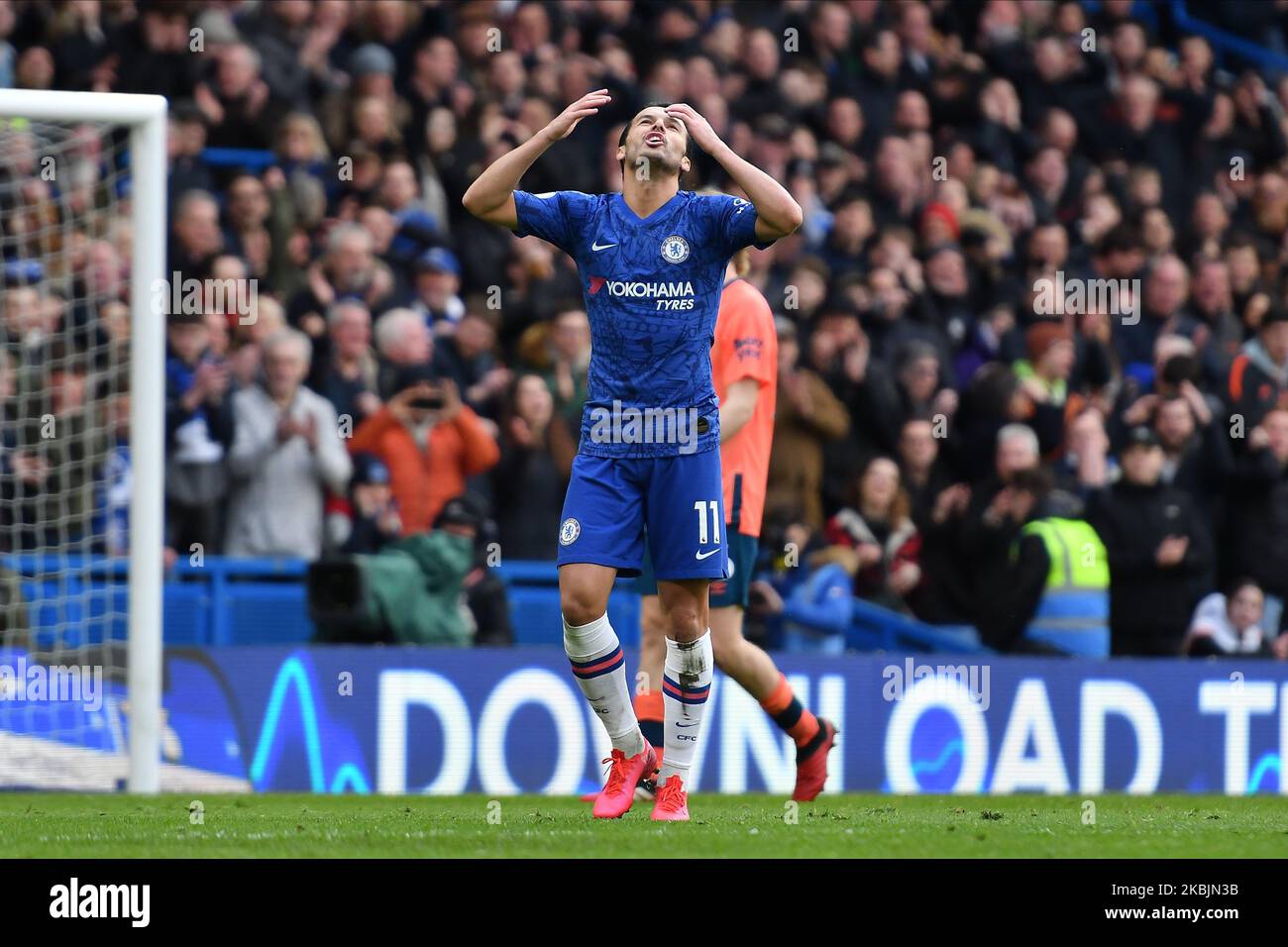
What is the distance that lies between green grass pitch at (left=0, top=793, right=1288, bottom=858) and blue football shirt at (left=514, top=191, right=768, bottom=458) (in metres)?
1.31

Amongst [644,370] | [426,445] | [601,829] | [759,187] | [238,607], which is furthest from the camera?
[426,445]

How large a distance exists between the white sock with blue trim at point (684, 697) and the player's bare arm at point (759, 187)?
1436 mm

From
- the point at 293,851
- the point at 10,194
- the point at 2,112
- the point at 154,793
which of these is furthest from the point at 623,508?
the point at 10,194

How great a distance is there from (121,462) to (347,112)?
3300 millimetres

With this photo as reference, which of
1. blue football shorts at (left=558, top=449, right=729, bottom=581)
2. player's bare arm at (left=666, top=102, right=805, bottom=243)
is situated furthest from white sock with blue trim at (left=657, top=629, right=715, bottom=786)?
player's bare arm at (left=666, top=102, right=805, bottom=243)

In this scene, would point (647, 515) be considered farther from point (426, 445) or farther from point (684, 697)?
point (426, 445)

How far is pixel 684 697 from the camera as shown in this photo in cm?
768

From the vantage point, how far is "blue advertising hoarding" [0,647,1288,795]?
1101 centimetres

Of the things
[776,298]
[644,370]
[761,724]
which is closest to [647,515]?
[644,370]

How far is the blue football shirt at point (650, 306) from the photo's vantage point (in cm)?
737

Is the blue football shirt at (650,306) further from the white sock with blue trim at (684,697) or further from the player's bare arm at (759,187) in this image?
the white sock with blue trim at (684,697)

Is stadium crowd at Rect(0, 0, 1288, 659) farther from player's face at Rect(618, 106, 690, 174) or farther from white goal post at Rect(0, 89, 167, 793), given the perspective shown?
player's face at Rect(618, 106, 690, 174)

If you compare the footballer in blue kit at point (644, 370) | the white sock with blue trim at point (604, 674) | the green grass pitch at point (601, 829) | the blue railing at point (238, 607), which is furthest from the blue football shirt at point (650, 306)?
the blue railing at point (238, 607)

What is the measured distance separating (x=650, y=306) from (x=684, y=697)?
1375 millimetres
